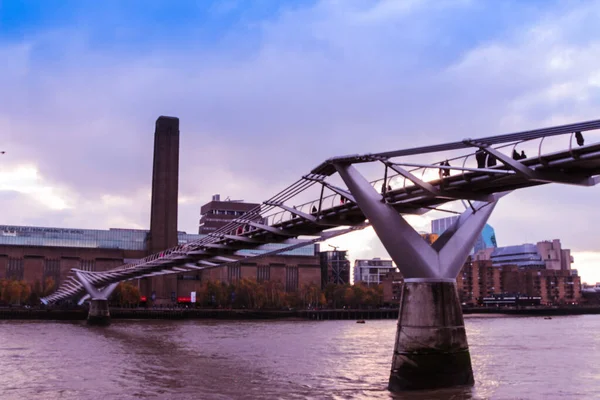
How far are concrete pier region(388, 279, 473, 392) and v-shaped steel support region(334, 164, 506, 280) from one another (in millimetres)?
564

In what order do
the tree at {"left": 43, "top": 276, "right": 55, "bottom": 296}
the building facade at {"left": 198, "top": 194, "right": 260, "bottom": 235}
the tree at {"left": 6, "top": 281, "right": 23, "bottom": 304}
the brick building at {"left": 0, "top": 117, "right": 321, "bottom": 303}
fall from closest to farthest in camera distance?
the tree at {"left": 6, "top": 281, "right": 23, "bottom": 304}
the tree at {"left": 43, "top": 276, "right": 55, "bottom": 296}
the brick building at {"left": 0, "top": 117, "right": 321, "bottom": 303}
the building facade at {"left": 198, "top": 194, "right": 260, "bottom": 235}

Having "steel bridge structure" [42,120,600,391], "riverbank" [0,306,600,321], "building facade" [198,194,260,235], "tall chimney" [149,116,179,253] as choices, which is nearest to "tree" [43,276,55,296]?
"tall chimney" [149,116,179,253]

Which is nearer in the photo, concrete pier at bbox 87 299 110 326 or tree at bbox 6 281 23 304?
concrete pier at bbox 87 299 110 326

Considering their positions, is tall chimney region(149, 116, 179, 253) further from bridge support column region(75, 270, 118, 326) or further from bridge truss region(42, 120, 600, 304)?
bridge truss region(42, 120, 600, 304)

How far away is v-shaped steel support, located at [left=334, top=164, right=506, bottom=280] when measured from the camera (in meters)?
26.0

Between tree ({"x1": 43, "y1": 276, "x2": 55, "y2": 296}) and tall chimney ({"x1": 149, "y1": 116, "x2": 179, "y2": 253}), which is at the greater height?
tall chimney ({"x1": 149, "y1": 116, "x2": 179, "y2": 253})

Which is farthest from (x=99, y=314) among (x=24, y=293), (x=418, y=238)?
(x=418, y=238)

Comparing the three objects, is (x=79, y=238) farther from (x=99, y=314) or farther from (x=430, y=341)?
(x=430, y=341)

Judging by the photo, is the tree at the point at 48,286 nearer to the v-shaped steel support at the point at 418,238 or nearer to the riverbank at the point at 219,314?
the riverbank at the point at 219,314

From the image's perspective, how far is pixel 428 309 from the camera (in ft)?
83.9

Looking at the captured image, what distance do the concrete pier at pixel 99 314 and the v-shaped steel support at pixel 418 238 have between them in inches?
2728

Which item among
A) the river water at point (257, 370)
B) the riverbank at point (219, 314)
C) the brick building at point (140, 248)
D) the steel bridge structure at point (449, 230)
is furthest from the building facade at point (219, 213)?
the steel bridge structure at point (449, 230)

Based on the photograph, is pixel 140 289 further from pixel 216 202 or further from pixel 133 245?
pixel 216 202

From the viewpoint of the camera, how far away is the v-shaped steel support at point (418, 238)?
85.3 feet
